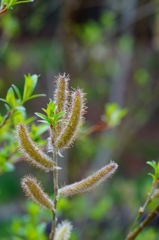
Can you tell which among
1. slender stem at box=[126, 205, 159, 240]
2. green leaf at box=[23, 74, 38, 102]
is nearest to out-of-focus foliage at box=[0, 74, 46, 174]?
green leaf at box=[23, 74, 38, 102]

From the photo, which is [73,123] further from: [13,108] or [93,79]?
[93,79]

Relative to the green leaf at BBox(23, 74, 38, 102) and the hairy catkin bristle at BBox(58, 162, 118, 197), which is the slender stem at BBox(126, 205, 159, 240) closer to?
the hairy catkin bristle at BBox(58, 162, 118, 197)

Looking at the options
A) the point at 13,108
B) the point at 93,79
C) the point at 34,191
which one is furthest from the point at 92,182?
the point at 93,79

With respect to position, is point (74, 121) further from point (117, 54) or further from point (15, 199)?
point (15, 199)

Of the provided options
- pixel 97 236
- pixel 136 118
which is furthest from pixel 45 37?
pixel 97 236

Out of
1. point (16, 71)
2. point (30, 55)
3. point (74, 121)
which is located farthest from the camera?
point (16, 71)

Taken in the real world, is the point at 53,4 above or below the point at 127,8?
above
